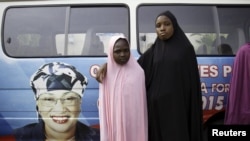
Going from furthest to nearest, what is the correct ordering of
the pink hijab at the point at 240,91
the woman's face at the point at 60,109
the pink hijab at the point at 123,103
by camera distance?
the woman's face at the point at 60,109
the pink hijab at the point at 240,91
the pink hijab at the point at 123,103

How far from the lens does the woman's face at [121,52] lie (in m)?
2.91

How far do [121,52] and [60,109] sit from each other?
1.25 metres

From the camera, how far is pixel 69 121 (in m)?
3.82

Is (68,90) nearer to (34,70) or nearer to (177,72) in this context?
(34,70)

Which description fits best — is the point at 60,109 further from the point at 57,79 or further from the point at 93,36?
the point at 93,36

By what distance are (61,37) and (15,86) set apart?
0.73 m

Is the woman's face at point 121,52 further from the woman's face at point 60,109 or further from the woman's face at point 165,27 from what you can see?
the woman's face at point 60,109

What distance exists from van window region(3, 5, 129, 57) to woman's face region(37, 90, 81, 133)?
1.75ft

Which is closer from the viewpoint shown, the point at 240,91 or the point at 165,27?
the point at 165,27

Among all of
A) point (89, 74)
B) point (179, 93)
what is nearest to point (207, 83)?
point (179, 93)

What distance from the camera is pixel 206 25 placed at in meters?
4.03

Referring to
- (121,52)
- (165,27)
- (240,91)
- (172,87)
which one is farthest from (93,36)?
(240,91)

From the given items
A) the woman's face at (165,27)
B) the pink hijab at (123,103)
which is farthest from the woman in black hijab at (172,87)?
the pink hijab at (123,103)

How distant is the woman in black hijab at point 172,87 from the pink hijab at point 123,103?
101mm
